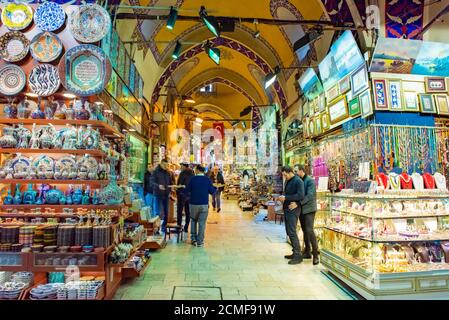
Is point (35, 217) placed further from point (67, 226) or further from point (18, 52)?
point (18, 52)

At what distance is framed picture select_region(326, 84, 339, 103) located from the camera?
16.7ft

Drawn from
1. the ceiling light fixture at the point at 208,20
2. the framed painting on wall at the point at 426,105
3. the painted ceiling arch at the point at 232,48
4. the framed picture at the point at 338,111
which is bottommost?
the framed painting on wall at the point at 426,105

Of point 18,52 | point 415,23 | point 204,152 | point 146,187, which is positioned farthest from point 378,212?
point 204,152

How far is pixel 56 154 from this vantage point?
319 centimetres

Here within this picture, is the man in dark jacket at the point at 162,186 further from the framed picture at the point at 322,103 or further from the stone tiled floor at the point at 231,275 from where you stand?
the framed picture at the point at 322,103

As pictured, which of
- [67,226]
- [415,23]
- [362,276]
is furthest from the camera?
[415,23]

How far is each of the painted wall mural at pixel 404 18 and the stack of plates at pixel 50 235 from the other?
16.4 ft

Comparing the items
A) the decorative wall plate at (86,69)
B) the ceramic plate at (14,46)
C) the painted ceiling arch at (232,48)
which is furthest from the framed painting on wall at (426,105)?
the painted ceiling arch at (232,48)

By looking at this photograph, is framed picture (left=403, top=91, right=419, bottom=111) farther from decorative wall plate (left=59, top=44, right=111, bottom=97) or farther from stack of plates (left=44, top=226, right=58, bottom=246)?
stack of plates (left=44, top=226, right=58, bottom=246)

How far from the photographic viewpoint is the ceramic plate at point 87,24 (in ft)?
10.3

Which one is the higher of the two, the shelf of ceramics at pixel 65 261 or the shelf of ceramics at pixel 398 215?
the shelf of ceramics at pixel 398 215

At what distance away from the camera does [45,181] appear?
2.98 metres

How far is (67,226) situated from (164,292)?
1.22 meters

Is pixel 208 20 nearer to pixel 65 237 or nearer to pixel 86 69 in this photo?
pixel 86 69
